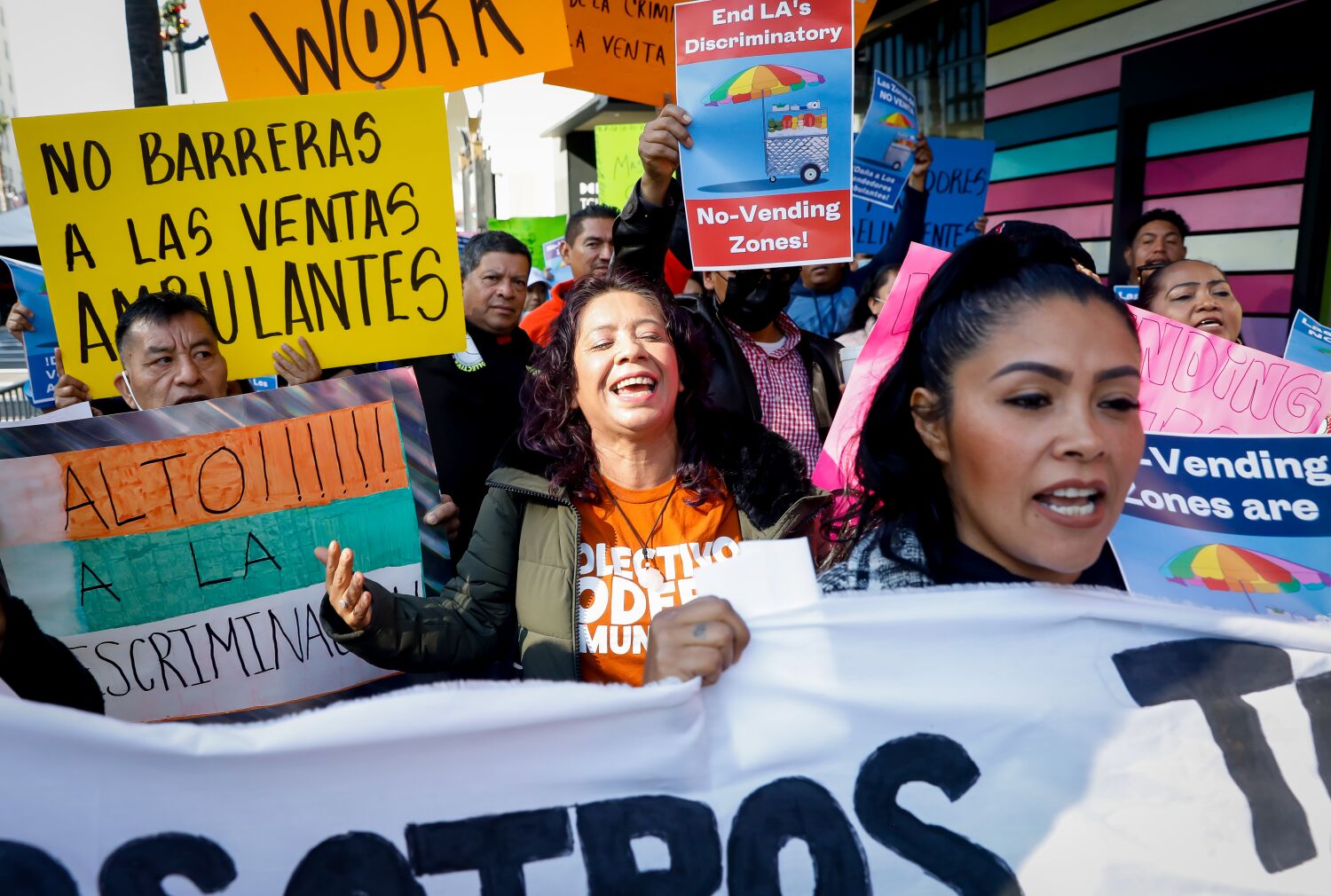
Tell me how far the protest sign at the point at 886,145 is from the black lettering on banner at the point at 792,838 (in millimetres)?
3762

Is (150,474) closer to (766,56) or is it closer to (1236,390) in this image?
(766,56)

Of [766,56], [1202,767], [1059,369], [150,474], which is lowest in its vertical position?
[1202,767]

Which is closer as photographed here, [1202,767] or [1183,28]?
[1202,767]

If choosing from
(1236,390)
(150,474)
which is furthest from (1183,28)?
(150,474)

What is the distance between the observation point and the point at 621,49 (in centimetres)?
418

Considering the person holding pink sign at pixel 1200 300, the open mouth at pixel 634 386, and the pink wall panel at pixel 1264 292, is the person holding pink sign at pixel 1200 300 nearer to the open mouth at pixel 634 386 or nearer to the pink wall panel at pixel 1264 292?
the open mouth at pixel 634 386

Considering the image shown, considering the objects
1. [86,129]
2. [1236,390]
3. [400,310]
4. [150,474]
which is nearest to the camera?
[150,474]

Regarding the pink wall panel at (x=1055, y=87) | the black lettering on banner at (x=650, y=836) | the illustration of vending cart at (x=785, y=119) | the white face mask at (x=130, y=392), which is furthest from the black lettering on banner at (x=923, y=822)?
the pink wall panel at (x=1055, y=87)

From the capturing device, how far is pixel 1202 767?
1360 mm

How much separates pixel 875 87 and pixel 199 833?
4.24 metres

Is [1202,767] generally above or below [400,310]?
below

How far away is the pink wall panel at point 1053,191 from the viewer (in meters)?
7.48

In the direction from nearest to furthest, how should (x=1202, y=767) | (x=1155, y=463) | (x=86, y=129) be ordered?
(x=1202, y=767) → (x=1155, y=463) → (x=86, y=129)

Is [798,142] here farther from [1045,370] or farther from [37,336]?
[37,336]
